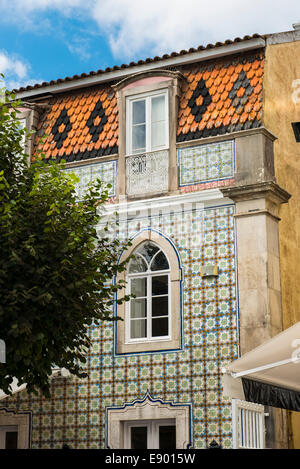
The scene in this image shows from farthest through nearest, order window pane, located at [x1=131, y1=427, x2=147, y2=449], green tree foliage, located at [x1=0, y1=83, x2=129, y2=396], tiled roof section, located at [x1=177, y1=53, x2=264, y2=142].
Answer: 1. tiled roof section, located at [x1=177, y1=53, x2=264, y2=142]
2. window pane, located at [x1=131, y1=427, x2=147, y2=449]
3. green tree foliage, located at [x1=0, y1=83, x2=129, y2=396]

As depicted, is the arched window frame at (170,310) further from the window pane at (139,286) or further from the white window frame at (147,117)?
the white window frame at (147,117)

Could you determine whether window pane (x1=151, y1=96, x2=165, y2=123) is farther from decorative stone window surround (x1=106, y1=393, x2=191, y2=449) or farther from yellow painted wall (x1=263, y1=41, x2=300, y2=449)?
decorative stone window surround (x1=106, y1=393, x2=191, y2=449)

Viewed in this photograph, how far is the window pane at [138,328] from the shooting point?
639 inches

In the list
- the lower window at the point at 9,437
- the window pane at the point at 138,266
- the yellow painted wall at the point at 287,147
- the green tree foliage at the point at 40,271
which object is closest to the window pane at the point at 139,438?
the lower window at the point at 9,437

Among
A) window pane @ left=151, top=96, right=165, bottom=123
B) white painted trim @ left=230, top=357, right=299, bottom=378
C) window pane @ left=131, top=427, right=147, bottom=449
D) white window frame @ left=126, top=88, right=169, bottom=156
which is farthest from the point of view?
window pane @ left=151, top=96, right=165, bottom=123

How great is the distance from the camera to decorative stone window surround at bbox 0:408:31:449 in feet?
53.8

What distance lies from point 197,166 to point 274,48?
300 centimetres

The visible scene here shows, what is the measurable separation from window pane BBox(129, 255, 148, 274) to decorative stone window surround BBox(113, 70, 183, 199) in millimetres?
1308

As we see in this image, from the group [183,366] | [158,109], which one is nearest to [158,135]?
[158,109]

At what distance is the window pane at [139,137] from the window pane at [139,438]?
18.9ft

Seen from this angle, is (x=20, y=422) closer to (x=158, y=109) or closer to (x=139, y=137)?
(x=139, y=137)

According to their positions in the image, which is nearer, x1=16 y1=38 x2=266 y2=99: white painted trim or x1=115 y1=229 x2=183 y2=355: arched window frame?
x1=115 y1=229 x2=183 y2=355: arched window frame

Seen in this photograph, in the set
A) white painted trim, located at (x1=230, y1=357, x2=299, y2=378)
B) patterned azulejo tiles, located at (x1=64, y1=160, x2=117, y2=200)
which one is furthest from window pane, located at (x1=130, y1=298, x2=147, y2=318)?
white painted trim, located at (x1=230, y1=357, x2=299, y2=378)
